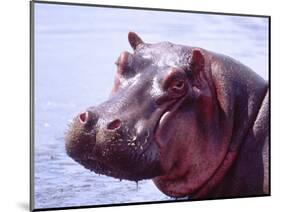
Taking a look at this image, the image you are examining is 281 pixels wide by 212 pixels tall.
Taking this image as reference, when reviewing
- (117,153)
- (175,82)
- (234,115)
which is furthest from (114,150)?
(234,115)

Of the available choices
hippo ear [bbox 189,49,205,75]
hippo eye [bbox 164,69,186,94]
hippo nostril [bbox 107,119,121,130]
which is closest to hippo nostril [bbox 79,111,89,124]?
hippo nostril [bbox 107,119,121,130]

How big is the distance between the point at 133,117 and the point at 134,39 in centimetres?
49

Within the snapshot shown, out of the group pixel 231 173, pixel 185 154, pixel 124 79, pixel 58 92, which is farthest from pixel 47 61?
pixel 231 173

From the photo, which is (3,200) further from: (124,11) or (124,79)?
(124,11)

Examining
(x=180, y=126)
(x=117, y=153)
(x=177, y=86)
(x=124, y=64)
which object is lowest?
(x=117, y=153)

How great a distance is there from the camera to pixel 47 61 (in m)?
3.38

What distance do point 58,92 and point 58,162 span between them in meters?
0.39

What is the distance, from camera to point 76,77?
136 inches

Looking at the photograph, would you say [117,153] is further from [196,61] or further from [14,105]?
[196,61]

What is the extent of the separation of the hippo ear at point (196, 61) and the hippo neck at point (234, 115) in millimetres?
119

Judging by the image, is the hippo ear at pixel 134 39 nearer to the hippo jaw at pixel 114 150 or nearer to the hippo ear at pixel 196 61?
the hippo ear at pixel 196 61

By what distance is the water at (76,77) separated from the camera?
337 centimetres

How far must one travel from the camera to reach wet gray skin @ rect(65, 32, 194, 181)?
3354mm

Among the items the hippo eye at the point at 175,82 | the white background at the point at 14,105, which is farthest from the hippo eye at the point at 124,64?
the white background at the point at 14,105
